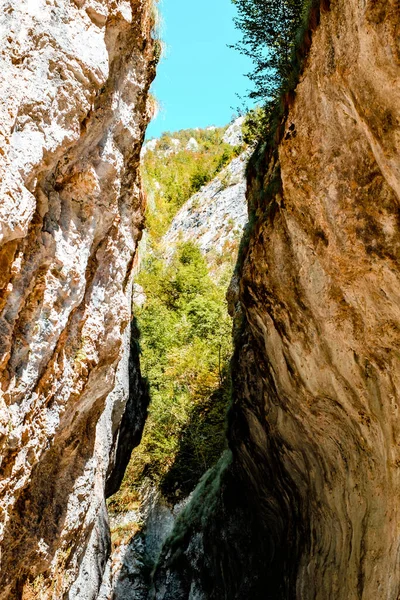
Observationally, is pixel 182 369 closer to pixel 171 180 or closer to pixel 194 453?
pixel 194 453

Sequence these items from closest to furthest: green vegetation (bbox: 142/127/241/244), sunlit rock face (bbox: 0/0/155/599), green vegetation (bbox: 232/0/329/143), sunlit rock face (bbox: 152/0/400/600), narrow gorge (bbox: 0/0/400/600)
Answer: sunlit rock face (bbox: 0/0/155/599) → narrow gorge (bbox: 0/0/400/600) → sunlit rock face (bbox: 152/0/400/600) → green vegetation (bbox: 232/0/329/143) → green vegetation (bbox: 142/127/241/244)

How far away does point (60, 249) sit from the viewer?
5.86 metres

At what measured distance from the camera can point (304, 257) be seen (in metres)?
7.36

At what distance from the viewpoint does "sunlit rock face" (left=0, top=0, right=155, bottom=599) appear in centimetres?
500

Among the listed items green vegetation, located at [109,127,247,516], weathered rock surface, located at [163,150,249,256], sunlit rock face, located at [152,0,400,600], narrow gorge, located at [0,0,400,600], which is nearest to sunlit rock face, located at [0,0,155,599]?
narrow gorge, located at [0,0,400,600]

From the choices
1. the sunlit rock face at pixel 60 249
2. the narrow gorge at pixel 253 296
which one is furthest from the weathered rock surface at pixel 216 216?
the sunlit rock face at pixel 60 249

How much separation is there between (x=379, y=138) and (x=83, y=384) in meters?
4.32

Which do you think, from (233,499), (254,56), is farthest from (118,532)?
(254,56)

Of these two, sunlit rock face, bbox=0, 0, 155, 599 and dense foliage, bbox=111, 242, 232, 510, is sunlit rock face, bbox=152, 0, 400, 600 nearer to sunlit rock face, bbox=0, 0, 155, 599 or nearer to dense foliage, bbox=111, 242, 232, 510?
sunlit rock face, bbox=0, 0, 155, 599

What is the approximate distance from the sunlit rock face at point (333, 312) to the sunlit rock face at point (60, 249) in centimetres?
219

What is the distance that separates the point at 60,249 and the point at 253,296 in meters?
3.80

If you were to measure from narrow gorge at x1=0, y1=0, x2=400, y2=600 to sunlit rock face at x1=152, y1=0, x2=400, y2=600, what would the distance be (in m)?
0.03

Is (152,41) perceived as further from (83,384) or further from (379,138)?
(83,384)

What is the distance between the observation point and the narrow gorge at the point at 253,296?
5.29 m
